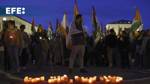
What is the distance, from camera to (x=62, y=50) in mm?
25344

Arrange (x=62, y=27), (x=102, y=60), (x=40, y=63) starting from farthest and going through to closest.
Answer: (x=62, y=27) → (x=102, y=60) → (x=40, y=63)

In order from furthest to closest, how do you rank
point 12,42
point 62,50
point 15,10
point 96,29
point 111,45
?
point 15,10
point 96,29
point 62,50
point 111,45
point 12,42

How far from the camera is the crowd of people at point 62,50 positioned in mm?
18406

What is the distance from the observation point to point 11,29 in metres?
18.1

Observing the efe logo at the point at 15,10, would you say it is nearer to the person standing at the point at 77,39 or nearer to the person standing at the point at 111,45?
the person standing at the point at 111,45

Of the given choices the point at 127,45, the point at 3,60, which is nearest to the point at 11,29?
the point at 3,60

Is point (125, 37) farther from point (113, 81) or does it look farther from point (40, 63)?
point (113, 81)

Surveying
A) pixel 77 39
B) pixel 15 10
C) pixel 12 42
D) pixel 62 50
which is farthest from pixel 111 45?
pixel 15 10

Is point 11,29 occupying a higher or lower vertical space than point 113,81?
higher

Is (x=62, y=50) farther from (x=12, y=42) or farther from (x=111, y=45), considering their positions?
(x=12, y=42)

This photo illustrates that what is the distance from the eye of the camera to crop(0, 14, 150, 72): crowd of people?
18.4 metres

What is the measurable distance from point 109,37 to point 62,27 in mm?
5977

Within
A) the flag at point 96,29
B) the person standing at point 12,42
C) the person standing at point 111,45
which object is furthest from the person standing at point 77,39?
the flag at point 96,29

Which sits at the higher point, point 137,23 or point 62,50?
point 137,23
